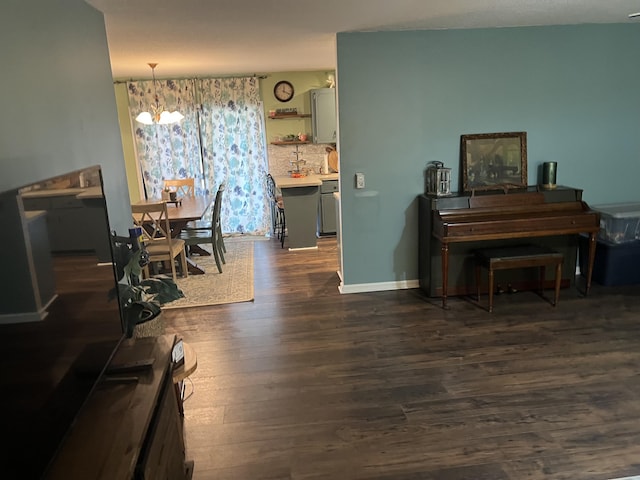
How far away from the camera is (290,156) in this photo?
7.04 metres

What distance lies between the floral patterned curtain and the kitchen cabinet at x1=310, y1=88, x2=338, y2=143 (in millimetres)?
786

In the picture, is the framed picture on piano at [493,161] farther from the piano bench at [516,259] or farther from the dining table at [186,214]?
the dining table at [186,214]

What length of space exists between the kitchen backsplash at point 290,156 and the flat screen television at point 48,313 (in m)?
5.45

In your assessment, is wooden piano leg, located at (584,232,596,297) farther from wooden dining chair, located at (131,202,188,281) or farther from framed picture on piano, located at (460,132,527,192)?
wooden dining chair, located at (131,202,188,281)

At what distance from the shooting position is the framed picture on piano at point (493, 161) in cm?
418

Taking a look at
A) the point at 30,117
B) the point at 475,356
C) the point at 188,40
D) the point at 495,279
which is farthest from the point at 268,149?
the point at 30,117

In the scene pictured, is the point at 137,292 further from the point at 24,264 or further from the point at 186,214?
the point at 186,214

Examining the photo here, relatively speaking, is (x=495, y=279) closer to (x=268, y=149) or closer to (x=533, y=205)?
(x=533, y=205)

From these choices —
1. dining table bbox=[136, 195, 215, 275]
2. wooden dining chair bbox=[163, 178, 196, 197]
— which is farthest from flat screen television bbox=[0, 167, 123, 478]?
wooden dining chair bbox=[163, 178, 196, 197]

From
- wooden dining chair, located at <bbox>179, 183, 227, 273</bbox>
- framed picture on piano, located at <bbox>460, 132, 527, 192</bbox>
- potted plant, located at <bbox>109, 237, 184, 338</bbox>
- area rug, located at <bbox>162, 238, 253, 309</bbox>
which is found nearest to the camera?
potted plant, located at <bbox>109, 237, 184, 338</bbox>

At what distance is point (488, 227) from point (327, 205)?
308cm

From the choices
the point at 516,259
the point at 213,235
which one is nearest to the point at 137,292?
the point at 516,259

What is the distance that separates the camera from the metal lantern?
4.04m

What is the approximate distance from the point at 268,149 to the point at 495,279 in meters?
4.01
